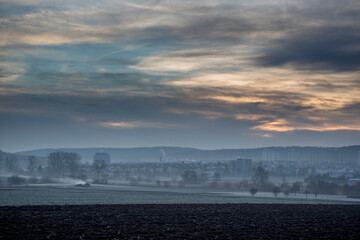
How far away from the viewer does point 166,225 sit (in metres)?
35.6

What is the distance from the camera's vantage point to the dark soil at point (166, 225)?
3027 cm

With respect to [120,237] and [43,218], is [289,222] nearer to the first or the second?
[120,237]

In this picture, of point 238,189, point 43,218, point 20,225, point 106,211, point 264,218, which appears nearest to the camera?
point 20,225

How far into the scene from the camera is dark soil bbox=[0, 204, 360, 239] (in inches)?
1192

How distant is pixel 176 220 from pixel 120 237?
34.5ft

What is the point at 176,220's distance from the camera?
39.0 m

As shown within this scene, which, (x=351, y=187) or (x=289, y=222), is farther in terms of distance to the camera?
(x=351, y=187)

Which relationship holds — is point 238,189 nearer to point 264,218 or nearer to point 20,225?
point 264,218

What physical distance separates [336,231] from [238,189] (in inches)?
4381

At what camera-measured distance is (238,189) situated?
→ 144 meters

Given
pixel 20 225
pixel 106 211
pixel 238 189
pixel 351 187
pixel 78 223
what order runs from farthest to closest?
1. pixel 238 189
2. pixel 351 187
3. pixel 106 211
4. pixel 78 223
5. pixel 20 225

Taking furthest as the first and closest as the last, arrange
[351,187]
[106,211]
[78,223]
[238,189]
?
1. [238,189]
2. [351,187]
3. [106,211]
4. [78,223]

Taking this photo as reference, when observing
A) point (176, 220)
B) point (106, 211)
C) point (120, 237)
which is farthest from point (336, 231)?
point (106, 211)

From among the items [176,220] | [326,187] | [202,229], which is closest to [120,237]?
[202,229]
